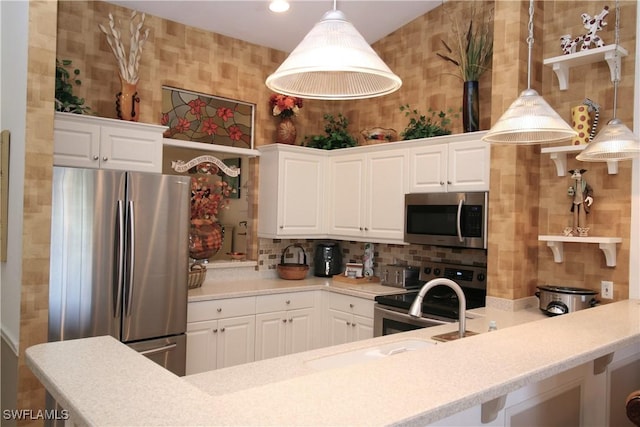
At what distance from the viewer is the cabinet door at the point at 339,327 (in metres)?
4.22

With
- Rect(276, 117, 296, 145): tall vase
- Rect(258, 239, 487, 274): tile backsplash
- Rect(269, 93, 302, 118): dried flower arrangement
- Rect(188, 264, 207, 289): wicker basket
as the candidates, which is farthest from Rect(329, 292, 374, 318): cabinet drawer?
Rect(269, 93, 302, 118): dried flower arrangement

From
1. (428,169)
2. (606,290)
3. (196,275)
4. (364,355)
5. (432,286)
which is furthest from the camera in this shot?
(196,275)

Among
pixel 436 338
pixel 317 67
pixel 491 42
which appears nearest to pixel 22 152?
pixel 317 67

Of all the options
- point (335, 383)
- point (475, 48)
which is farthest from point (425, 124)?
point (335, 383)

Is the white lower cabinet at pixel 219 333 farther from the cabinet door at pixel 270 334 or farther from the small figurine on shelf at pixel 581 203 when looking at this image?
the small figurine on shelf at pixel 581 203

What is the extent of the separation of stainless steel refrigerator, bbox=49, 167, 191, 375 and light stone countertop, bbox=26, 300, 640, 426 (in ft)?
4.74

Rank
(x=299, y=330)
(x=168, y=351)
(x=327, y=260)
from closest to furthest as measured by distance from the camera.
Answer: (x=168, y=351)
(x=299, y=330)
(x=327, y=260)

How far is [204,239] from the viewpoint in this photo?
443 cm

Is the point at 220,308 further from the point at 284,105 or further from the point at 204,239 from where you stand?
the point at 284,105

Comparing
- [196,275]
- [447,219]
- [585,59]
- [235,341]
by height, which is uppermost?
[585,59]

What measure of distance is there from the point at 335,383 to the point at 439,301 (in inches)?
103

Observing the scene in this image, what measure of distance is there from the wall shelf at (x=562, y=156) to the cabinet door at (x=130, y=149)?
2742mm

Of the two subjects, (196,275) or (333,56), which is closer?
(333,56)

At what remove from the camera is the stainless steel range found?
11.5 ft
